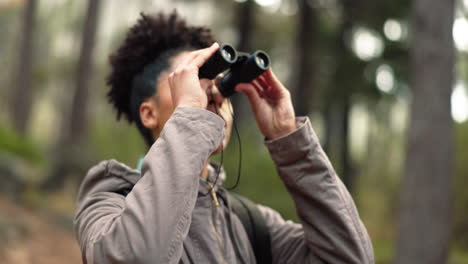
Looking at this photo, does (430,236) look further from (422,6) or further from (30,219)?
(30,219)

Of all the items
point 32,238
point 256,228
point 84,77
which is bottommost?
point 32,238

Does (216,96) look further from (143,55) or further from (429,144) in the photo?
(429,144)

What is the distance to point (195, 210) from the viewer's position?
2.07m

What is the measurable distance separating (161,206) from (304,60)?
12343 millimetres

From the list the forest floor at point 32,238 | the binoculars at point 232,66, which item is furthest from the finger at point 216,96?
the forest floor at point 32,238

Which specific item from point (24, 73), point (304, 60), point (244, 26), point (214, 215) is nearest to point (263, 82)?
point (214, 215)

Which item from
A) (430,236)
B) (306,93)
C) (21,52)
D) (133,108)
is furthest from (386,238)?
(133,108)

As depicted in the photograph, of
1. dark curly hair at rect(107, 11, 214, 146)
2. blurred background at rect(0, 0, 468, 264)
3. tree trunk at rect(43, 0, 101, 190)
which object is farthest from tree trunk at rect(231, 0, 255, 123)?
dark curly hair at rect(107, 11, 214, 146)

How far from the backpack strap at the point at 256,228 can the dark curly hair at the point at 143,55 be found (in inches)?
19.7

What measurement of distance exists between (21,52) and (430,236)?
11462 millimetres

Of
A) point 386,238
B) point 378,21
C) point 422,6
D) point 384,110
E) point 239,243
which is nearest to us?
point 239,243

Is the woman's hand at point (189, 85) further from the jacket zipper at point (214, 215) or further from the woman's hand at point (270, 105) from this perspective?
the jacket zipper at point (214, 215)

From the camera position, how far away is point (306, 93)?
44.6 ft

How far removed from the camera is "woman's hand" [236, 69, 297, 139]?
215 cm
